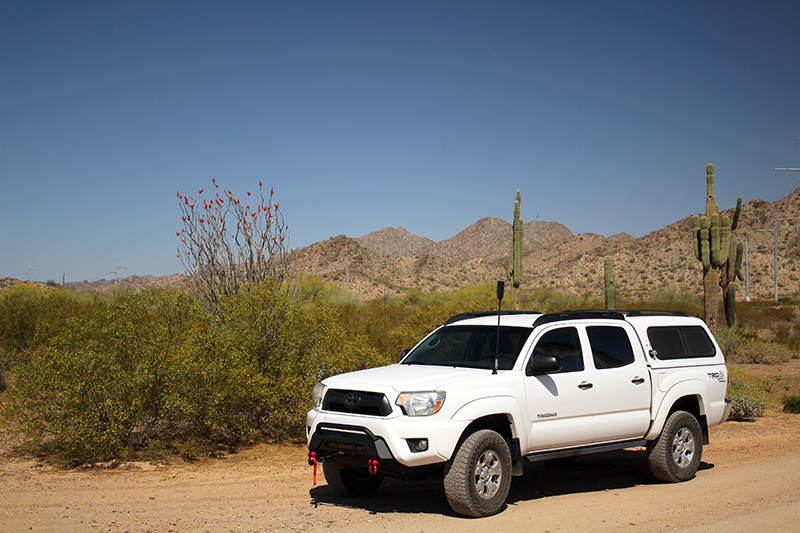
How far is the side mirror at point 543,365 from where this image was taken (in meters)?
7.03

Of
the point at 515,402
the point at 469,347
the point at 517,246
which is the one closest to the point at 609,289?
the point at 517,246

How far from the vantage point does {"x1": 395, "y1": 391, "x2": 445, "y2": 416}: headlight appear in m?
6.41

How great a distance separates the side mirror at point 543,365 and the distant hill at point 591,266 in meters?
46.6

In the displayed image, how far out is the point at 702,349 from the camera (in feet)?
29.5

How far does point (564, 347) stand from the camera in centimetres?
769

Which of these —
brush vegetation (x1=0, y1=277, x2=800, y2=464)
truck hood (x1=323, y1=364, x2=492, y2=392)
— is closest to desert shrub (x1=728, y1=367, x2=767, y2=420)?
brush vegetation (x1=0, y1=277, x2=800, y2=464)

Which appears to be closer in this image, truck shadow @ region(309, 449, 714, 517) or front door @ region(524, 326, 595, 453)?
front door @ region(524, 326, 595, 453)

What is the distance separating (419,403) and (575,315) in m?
2.59

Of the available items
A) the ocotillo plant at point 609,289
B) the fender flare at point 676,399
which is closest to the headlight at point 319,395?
the fender flare at point 676,399

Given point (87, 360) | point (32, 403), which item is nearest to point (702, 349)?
point (87, 360)

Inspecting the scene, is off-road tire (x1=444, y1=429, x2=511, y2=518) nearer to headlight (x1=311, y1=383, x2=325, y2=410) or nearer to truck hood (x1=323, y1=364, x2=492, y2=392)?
truck hood (x1=323, y1=364, x2=492, y2=392)

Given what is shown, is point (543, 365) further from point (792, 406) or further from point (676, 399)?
point (792, 406)

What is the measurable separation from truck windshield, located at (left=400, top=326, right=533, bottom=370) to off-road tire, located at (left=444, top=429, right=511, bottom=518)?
938 mm

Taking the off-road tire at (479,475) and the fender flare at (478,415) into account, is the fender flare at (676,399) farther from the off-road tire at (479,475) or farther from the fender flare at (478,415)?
the off-road tire at (479,475)
